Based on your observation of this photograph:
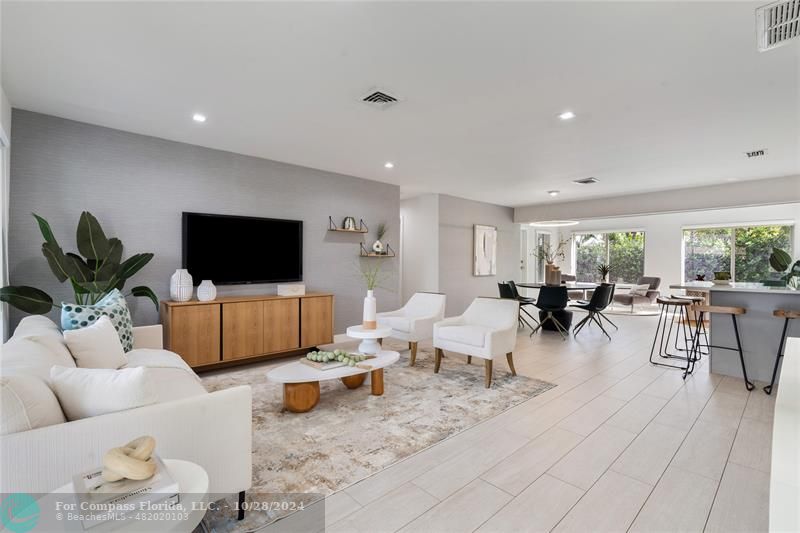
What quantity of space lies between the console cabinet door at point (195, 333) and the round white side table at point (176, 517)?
110 inches

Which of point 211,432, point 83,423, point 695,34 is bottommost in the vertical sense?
point 211,432

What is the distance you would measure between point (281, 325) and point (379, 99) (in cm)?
283

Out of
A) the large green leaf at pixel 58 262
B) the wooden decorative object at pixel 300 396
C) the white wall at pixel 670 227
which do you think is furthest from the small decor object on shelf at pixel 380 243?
the white wall at pixel 670 227

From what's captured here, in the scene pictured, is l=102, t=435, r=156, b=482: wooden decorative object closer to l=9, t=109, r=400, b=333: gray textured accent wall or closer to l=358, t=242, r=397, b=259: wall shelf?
l=9, t=109, r=400, b=333: gray textured accent wall

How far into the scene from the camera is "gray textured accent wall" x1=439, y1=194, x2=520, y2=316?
729cm

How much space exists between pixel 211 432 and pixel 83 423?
444 mm

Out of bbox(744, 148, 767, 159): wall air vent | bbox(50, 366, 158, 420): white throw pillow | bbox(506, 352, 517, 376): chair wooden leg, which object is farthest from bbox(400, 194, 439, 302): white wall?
bbox(50, 366, 158, 420): white throw pillow

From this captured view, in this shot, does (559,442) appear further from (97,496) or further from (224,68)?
(224,68)

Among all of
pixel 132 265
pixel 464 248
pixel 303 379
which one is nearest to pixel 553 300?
pixel 464 248

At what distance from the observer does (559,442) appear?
8.27ft

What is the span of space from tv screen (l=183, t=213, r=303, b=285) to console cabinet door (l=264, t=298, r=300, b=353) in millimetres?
507

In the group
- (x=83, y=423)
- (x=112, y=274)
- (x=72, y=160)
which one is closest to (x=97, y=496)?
(x=83, y=423)

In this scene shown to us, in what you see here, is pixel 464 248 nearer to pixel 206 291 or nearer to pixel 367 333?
pixel 367 333

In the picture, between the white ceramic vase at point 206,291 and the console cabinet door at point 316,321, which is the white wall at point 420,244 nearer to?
the console cabinet door at point 316,321
